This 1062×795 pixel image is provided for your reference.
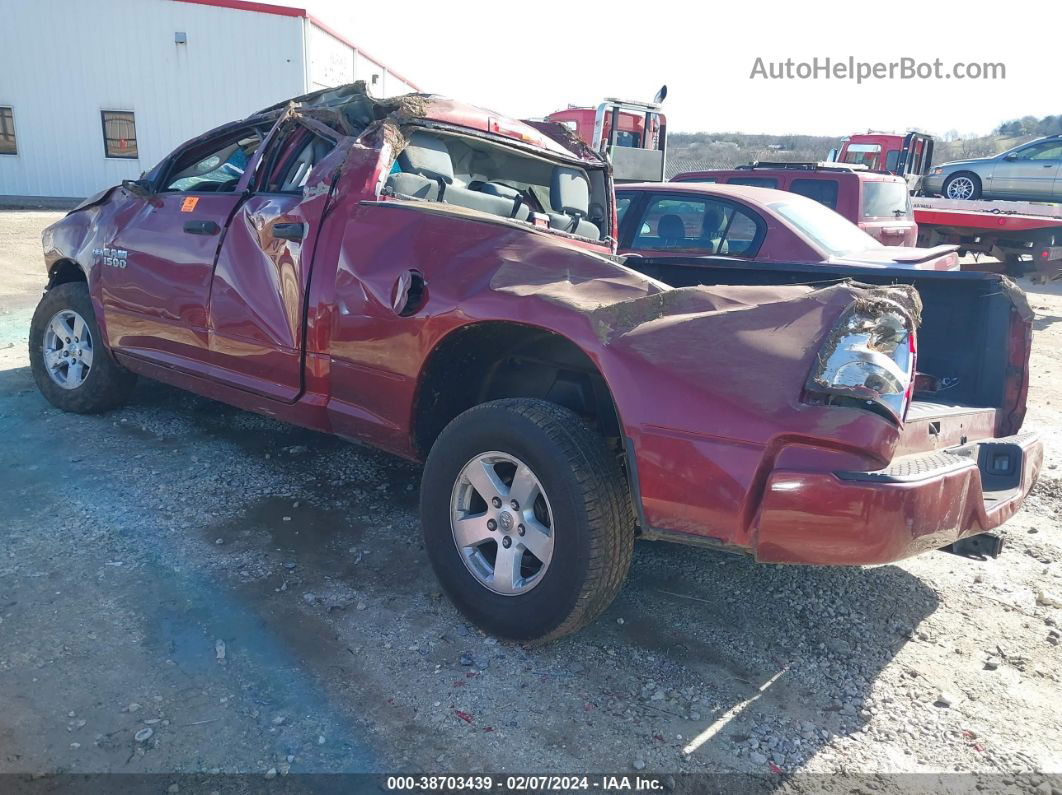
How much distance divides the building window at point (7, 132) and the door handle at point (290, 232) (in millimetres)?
21583

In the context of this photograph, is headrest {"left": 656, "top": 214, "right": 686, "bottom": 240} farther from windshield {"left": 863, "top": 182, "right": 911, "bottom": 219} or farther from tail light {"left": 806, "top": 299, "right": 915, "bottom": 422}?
tail light {"left": 806, "top": 299, "right": 915, "bottom": 422}

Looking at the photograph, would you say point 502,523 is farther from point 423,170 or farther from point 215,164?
point 215,164

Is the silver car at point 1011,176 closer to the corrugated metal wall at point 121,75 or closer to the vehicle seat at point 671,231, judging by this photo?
the vehicle seat at point 671,231

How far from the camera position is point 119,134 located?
68.1ft

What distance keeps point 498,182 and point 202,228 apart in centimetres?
155

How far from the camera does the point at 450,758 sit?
234 cm

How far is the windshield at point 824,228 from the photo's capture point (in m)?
6.25

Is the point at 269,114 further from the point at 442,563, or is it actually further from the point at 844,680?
the point at 844,680

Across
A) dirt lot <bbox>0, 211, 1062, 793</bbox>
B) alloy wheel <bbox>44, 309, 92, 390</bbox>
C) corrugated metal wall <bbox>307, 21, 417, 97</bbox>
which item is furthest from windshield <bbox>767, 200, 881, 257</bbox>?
corrugated metal wall <bbox>307, 21, 417, 97</bbox>

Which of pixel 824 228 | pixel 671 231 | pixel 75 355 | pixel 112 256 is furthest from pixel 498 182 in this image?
pixel 824 228

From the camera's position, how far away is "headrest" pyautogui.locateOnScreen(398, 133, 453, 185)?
3.70 metres

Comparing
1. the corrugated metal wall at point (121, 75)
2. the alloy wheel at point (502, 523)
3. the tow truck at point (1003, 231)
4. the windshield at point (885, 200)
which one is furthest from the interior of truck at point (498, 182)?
the corrugated metal wall at point (121, 75)

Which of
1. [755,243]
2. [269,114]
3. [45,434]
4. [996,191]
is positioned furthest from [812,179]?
[996,191]

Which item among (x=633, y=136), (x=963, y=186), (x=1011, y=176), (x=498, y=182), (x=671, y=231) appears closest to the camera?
(x=498, y=182)
